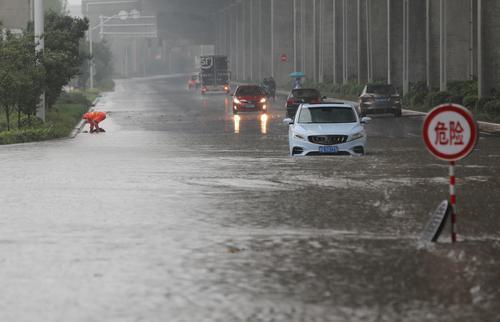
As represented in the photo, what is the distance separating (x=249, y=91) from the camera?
57.3 metres

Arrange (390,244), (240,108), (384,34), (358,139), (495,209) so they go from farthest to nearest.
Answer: (384,34), (240,108), (358,139), (495,209), (390,244)

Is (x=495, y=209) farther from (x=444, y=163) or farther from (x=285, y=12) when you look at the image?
(x=285, y=12)

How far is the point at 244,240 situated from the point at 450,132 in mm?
2658

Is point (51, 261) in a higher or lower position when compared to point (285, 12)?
lower

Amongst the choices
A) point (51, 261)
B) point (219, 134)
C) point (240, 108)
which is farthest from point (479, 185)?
point (240, 108)

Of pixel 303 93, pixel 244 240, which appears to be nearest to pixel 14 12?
pixel 303 93

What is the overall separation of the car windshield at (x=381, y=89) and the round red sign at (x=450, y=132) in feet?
127

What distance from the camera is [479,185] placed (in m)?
19.5

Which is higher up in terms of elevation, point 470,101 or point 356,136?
point 470,101

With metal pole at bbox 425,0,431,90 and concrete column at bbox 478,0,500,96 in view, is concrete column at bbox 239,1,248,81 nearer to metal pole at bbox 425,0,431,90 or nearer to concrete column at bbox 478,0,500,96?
metal pole at bbox 425,0,431,90

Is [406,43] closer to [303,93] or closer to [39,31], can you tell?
[303,93]

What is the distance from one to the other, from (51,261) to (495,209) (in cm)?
697

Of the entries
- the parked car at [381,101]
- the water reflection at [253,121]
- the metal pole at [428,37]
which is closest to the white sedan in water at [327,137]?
the water reflection at [253,121]

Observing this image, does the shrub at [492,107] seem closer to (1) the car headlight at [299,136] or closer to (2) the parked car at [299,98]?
(2) the parked car at [299,98]
